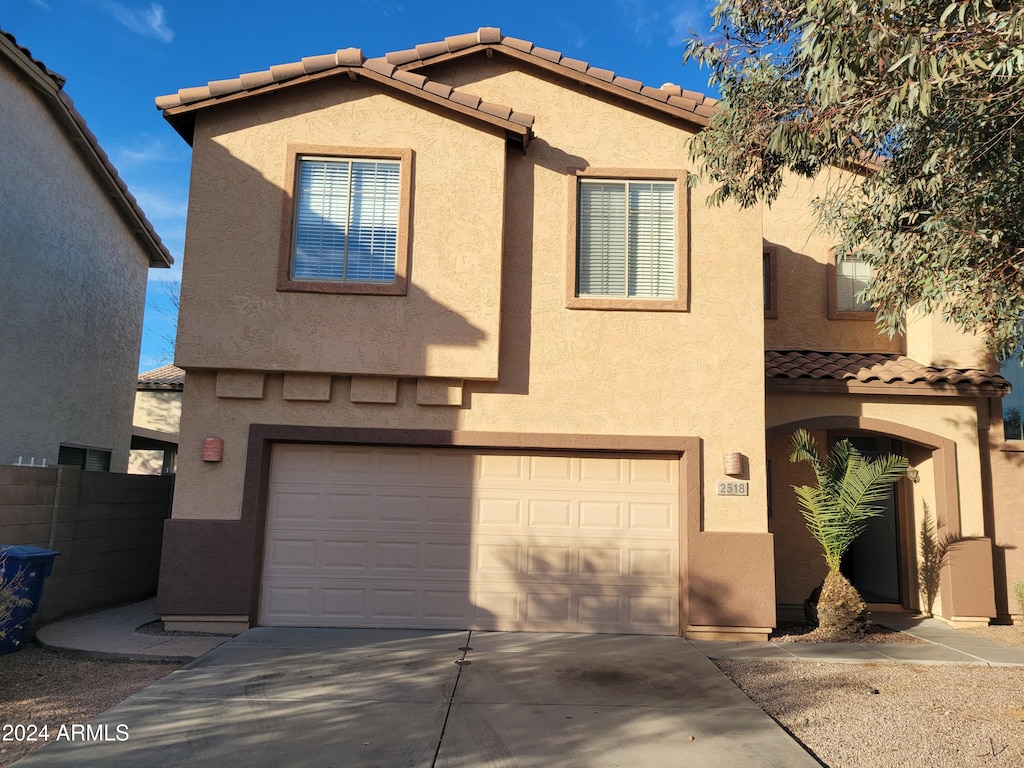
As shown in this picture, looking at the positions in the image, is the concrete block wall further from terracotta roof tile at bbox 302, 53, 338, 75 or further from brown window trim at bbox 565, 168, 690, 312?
brown window trim at bbox 565, 168, 690, 312

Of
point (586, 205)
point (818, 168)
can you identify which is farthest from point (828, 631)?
point (586, 205)

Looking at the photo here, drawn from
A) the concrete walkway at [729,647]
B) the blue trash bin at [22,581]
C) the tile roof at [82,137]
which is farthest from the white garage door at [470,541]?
the tile roof at [82,137]

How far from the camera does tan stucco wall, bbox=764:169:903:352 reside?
39.5 feet

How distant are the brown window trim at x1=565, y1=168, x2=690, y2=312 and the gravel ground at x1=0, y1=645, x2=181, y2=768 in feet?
19.1

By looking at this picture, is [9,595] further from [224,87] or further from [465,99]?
[465,99]

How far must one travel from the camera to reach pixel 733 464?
9.05 meters

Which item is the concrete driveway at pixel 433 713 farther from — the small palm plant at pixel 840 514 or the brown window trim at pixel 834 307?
the brown window trim at pixel 834 307

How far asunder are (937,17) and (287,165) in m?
6.78

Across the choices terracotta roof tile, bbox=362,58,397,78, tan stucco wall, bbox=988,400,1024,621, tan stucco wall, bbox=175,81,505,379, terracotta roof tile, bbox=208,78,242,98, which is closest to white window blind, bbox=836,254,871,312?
tan stucco wall, bbox=988,400,1024,621

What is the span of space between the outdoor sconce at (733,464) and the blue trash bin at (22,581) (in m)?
7.17

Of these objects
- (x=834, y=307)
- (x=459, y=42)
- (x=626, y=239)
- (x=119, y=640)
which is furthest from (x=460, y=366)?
(x=834, y=307)

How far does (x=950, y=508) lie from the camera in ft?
33.8

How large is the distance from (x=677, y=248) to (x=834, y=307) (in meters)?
3.88

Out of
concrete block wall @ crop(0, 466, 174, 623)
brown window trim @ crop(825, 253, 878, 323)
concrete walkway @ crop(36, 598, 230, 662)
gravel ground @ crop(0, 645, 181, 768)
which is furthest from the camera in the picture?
brown window trim @ crop(825, 253, 878, 323)
